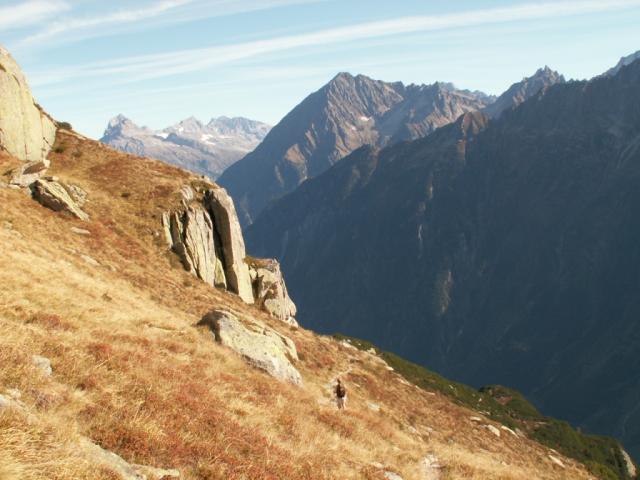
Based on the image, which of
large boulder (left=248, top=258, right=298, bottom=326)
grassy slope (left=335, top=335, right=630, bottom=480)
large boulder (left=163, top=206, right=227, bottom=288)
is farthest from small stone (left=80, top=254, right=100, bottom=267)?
grassy slope (left=335, top=335, right=630, bottom=480)

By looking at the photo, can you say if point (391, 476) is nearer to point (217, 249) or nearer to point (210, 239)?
point (210, 239)

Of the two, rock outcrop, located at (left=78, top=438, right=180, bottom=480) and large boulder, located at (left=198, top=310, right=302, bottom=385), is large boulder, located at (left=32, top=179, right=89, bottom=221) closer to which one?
large boulder, located at (left=198, top=310, right=302, bottom=385)

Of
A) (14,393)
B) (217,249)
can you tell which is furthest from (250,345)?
(217,249)

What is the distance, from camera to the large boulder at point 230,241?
191ft

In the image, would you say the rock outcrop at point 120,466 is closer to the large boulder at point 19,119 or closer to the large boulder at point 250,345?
the large boulder at point 250,345

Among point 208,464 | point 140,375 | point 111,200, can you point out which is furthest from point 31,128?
point 208,464

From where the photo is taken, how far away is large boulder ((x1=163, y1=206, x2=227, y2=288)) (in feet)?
170

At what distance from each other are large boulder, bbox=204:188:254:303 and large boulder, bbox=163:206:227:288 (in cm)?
114

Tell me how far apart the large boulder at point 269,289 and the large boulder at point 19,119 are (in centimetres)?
2854

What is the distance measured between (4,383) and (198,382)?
710 centimetres

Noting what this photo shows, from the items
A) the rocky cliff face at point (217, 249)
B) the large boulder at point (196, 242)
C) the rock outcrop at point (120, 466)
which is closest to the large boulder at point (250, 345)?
the rock outcrop at point (120, 466)

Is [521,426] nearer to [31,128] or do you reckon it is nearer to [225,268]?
[225,268]

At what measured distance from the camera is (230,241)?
5975cm

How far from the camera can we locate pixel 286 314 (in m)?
66.9
